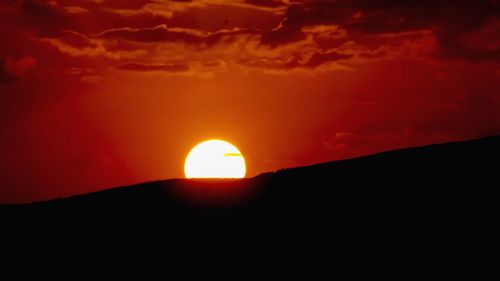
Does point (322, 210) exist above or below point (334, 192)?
below

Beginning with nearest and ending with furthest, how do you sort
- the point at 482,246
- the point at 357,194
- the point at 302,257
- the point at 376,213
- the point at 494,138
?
the point at 482,246 < the point at 302,257 < the point at 376,213 < the point at 357,194 < the point at 494,138

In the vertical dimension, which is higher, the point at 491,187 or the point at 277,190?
the point at 277,190

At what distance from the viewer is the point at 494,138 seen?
9797 mm

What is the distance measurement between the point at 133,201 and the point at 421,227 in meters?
4.39

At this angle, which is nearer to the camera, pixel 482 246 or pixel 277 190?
pixel 482 246

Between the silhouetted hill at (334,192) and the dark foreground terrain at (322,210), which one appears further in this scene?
the silhouetted hill at (334,192)

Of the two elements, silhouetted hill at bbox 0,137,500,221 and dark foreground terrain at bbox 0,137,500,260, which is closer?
dark foreground terrain at bbox 0,137,500,260

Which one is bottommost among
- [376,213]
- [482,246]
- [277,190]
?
[482,246]

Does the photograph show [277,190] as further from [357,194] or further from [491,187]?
[491,187]

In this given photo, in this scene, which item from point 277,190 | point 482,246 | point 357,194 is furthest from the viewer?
point 277,190

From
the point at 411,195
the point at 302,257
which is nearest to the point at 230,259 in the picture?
the point at 302,257

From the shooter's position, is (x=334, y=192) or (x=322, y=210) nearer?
(x=322, y=210)

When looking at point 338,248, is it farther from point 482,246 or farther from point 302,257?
point 482,246

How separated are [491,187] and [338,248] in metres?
2.22
